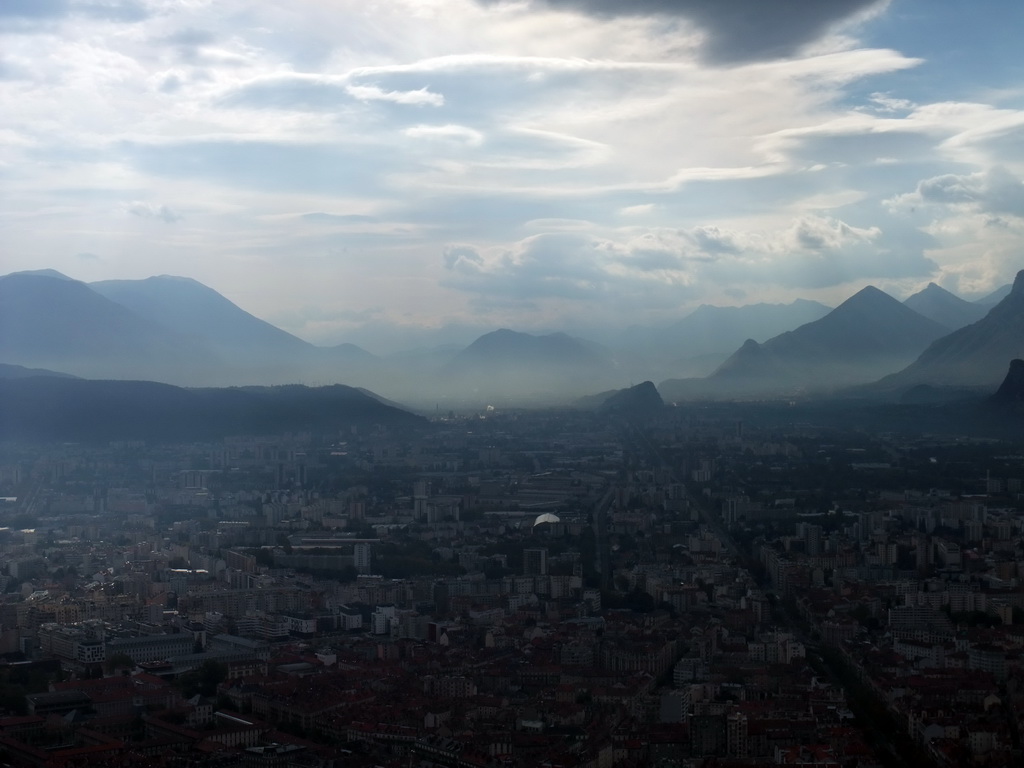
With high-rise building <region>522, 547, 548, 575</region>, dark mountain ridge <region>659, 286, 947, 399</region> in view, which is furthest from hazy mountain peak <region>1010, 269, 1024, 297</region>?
high-rise building <region>522, 547, 548, 575</region>

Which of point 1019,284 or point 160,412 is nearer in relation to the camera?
point 160,412

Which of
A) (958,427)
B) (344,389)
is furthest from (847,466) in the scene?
(344,389)

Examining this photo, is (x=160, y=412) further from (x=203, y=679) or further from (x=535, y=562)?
(x=203, y=679)

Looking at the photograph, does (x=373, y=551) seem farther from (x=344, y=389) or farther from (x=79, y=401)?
(x=344, y=389)

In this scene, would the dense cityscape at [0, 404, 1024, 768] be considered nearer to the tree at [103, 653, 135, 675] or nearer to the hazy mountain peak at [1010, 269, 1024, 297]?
the tree at [103, 653, 135, 675]

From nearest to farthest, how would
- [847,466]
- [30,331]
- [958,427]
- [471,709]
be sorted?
[471,709], [847,466], [958,427], [30,331]

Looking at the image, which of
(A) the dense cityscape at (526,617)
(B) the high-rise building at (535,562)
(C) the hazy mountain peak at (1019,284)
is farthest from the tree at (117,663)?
(C) the hazy mountain peak at (1019,284)

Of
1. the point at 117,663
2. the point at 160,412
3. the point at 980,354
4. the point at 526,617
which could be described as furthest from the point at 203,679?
the point at 980,354

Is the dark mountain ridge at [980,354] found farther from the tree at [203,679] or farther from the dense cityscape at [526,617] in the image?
the tree at [203,679]
